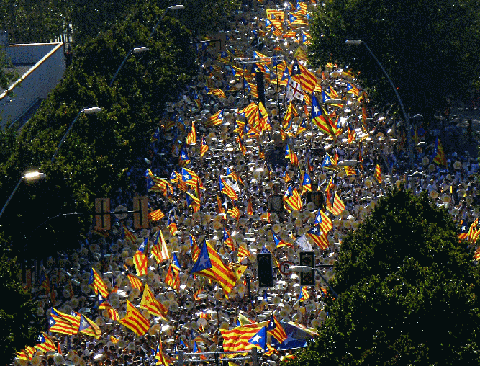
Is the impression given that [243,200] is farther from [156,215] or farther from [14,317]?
[14,317]

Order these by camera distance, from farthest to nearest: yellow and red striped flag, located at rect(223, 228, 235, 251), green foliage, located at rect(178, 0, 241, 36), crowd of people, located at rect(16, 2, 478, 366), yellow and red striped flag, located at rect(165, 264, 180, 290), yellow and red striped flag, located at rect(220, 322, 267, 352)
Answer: green foliage, located at rect(178, 0, 241, 36) < yellow and red striped flag, located at rect(223, 228, 235, 251) < yellow and red striped flag, located at rect(165, 264, 180, 290) < crowd of people, located at rect(16, 2, 478, 366) < yellow and red striped flag, located at rect(220, 322, 267, 352)

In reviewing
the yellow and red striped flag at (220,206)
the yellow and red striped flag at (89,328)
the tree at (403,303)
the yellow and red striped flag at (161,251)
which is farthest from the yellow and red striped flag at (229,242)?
the tree at (403,303)

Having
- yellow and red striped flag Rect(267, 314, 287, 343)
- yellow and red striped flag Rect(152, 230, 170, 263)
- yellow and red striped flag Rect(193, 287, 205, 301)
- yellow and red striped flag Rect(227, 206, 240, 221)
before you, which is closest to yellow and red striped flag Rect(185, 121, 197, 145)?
yellow and red striped flag Rect(227, 206, 240, 221)

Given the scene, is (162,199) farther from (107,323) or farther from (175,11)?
(175,11)

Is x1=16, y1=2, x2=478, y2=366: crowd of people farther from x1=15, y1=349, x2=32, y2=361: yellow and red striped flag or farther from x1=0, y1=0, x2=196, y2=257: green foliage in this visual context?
x1=0, y1=0, x2=196, y2=257: green foliage

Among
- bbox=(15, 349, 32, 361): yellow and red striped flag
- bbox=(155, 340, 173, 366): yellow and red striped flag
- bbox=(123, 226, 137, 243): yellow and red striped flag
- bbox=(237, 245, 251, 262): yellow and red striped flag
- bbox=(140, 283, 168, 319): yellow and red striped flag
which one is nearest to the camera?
bbox=(15, 349, 32, 361): yellow and red striped flag

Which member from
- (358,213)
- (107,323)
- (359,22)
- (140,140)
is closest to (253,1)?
(359,22)

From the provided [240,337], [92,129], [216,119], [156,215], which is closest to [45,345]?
[240,337]

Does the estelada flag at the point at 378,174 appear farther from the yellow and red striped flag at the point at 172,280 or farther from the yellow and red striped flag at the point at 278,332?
the yellow and red striped flag at the point at 278,332
